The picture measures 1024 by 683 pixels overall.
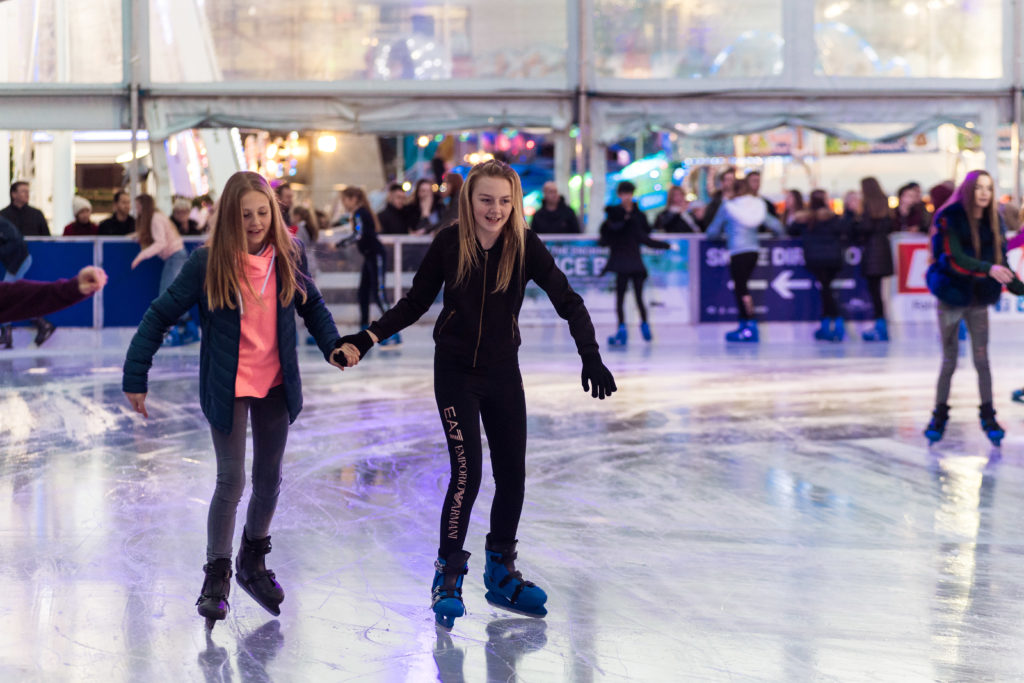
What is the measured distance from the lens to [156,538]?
16.2 ft

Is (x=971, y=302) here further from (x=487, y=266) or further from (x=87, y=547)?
(x=87, y=547)

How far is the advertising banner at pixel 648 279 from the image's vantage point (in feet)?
45.5

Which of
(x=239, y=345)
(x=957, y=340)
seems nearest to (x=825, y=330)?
(x=957, y=340)

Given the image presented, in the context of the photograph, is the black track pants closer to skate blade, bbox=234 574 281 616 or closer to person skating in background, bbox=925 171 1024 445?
skate blade, bbox=234 574 281 616

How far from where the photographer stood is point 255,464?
397cm

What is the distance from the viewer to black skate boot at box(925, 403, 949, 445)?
7.21 metres

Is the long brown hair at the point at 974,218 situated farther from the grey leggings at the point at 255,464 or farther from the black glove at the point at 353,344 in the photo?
the grey leggings at the point at 255,464

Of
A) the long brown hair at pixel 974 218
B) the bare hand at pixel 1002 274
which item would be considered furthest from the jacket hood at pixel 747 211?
the bare hand at pixel 1002 274

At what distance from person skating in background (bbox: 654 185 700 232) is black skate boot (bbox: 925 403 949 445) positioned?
754 centimetres

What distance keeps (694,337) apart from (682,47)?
387 centimetres

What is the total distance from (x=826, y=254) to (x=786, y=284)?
2.03 ft

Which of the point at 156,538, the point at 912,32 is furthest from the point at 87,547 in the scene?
the point at 912,32

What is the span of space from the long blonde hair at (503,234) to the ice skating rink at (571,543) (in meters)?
1.04

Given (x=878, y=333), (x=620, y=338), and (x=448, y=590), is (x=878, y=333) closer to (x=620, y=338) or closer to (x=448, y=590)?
(x=620, y=338)
